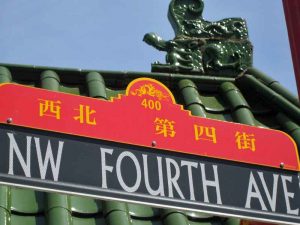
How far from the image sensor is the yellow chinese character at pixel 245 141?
5.24 m

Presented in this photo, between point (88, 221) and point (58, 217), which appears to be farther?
point (88, 221)

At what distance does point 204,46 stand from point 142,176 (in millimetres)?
4187

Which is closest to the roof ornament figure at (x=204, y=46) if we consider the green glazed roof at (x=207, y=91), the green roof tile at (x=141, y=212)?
the green glazed roof at (x=207, y=91)

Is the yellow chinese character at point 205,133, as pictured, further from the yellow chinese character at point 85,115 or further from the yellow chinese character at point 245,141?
the yellow chinese character at point 85,115

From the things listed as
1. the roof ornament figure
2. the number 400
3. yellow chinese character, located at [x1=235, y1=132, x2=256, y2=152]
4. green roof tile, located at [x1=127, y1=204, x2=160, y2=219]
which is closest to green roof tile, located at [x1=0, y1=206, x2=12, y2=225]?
green roof tile, located at [x1=127, y1=204, x2=160, y2=219]

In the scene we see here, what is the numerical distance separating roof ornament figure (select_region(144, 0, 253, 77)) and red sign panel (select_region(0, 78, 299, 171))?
336 centimetres

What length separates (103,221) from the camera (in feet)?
20.8

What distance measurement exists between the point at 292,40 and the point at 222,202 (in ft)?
3.25

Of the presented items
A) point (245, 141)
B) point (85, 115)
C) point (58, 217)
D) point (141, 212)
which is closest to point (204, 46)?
point (141, 212)

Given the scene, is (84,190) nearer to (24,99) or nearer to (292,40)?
(24,99)

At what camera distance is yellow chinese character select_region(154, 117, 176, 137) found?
202 inches

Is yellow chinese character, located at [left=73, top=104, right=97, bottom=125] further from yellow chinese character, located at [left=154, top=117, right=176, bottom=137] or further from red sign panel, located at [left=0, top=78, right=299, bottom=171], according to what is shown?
yellow chinese character, located at [left=154, top=117, right=176, bottom=137]

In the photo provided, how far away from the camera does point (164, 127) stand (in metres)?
5.18

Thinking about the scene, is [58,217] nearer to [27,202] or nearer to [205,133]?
[27,202]
